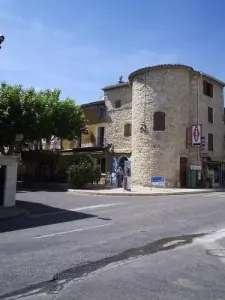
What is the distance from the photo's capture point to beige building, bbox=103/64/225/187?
30.8 metres

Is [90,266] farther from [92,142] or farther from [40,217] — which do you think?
[92,142]

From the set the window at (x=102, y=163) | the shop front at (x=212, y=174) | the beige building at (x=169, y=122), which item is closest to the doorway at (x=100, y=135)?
the window at (x=102, y=163)

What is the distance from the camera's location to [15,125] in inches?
1006

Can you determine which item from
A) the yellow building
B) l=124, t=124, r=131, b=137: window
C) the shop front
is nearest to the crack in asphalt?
the shop front

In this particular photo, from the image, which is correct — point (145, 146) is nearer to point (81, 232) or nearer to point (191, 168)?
point (191, 168)

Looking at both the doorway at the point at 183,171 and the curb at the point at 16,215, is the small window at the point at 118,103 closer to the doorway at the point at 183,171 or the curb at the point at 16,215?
the doorway at the point at 183,171

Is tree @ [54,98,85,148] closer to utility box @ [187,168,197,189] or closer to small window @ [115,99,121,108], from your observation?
small window @ [115,99,121,108]

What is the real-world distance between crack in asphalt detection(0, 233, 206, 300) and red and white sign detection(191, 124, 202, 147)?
21.7 meters

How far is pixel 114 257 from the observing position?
711cm

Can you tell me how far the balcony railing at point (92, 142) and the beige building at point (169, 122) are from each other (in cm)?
304

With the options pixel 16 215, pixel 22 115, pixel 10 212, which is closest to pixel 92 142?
pixel 22 115

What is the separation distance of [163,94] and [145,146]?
4556 mm

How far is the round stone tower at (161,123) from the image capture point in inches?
1210

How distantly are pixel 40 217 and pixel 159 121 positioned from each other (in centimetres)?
1948
